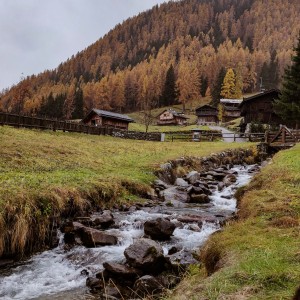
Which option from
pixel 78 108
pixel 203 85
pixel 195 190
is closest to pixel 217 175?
pixel 195 190

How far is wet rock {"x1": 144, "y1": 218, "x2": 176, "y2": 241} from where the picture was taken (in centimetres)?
1034

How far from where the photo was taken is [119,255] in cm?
910

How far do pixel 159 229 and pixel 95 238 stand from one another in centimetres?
204

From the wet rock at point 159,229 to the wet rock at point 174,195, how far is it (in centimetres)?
627

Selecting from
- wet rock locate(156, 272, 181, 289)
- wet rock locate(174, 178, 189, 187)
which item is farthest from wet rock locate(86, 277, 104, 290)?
wet rock locate(174, 178, 189, 187)

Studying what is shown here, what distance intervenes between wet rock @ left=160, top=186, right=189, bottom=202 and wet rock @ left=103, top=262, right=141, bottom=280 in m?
9.41

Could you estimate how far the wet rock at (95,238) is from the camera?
385 inches

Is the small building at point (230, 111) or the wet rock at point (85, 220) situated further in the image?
the small building at point (230, 111)

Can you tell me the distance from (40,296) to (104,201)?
7011 millimetres

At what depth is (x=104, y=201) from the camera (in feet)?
46.0

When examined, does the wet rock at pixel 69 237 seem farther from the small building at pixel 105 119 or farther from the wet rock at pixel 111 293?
the small building at pixel 105 119

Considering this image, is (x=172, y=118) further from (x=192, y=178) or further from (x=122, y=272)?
(x=122, y=272)

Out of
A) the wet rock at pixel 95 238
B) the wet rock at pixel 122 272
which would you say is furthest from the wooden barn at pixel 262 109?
the wet rock at pixel 122 272

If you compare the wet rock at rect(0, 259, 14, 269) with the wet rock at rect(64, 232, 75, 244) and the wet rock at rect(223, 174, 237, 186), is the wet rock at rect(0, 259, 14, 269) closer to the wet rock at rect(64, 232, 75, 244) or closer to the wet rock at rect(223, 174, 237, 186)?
the wet rock at rect(64, 232, 75, 244)
